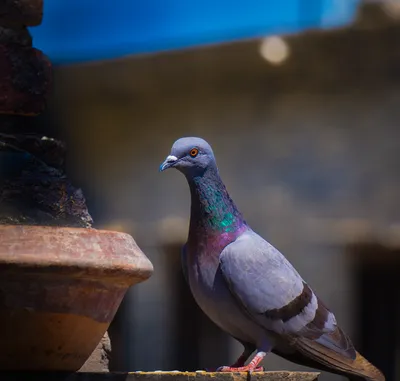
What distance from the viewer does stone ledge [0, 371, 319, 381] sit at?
7.97 ft

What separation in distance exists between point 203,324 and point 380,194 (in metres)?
2.00

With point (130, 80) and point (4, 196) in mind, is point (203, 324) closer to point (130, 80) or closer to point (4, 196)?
point (130, 80)

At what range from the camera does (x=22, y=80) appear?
275 centimetres

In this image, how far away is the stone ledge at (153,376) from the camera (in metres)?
2.43

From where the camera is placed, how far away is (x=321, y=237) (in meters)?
9.78

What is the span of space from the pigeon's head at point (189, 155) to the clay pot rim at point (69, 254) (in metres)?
0.66

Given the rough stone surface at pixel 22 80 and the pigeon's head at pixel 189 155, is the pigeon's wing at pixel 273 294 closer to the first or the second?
the pigeon's head at pixel 189 155

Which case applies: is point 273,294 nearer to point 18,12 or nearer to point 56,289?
point 56,289

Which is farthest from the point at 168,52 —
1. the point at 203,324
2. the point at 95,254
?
the point at 95,254

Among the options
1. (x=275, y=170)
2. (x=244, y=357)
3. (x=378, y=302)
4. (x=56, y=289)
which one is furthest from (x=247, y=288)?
(x=378, y=302)

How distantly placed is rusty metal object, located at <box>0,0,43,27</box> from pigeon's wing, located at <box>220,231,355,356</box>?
0.86 m

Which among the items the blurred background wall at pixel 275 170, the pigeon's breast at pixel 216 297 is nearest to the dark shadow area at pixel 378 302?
the blurred background wall at pixel 275 170

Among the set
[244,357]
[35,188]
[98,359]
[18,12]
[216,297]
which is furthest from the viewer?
[244,357]

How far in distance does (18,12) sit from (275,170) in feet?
24.4
